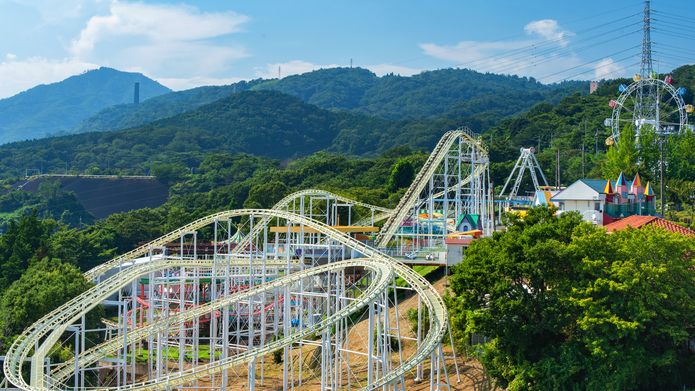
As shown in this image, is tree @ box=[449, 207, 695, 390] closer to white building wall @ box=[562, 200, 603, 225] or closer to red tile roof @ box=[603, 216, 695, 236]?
red tile roof @ box=[603, 216, 695, 236]

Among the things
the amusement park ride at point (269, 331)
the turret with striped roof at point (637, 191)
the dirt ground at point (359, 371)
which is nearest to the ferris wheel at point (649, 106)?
the turret with striped roof at point (637, 191)

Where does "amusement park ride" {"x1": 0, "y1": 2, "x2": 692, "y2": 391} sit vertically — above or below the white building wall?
below

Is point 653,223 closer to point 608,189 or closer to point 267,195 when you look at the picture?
point 608,189

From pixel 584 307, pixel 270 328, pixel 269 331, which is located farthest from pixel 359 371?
pixel 270 328

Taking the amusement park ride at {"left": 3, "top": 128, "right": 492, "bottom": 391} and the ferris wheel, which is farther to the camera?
the ferris wheel

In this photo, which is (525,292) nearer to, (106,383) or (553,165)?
(106,383)

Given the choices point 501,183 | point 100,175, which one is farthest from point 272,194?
point 100,175

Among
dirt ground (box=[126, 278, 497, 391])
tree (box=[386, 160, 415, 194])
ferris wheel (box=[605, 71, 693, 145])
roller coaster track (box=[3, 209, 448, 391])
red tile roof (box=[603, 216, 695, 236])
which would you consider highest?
ferris wheel (box=[605, 71, 693, 145])

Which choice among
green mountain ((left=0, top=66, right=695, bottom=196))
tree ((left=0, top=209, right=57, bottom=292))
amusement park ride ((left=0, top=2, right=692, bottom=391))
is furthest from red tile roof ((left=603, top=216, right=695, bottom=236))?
tree ((left=0, top=209, right=57, bottom=292))
